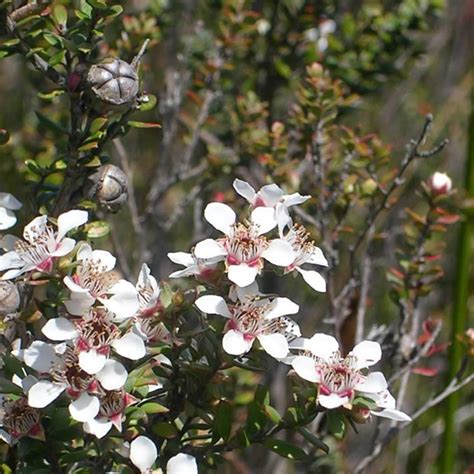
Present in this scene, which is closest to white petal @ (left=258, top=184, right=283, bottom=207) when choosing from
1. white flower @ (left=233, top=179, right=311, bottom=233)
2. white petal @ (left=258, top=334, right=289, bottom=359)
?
white flower @ (left=233, top=179, right=311, bottom=233)

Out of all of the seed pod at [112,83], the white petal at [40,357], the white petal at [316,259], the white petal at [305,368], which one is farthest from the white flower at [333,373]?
the seed pod at [112,83]

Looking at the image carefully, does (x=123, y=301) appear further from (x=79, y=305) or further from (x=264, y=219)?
(x=264, y=219)

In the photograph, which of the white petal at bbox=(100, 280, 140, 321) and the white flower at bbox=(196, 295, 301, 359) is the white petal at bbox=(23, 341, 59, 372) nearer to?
the white petal at bbox=(100, 280, 140, 321)

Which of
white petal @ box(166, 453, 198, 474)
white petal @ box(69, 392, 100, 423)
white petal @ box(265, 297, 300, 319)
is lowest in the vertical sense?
white petal @ box(166, 453, 198, 474)

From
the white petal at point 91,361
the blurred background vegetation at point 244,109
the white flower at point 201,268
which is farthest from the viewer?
the blurred background vegetation at point 244,109

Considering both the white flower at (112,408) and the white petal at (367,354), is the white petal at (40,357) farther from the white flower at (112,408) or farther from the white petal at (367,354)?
the white petal at (367,354)
